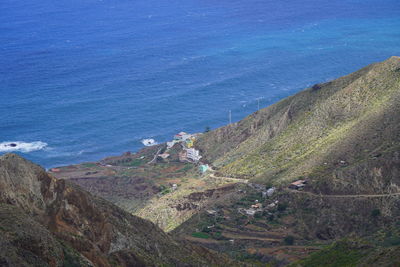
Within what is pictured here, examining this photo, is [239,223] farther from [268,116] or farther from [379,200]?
[268,116]

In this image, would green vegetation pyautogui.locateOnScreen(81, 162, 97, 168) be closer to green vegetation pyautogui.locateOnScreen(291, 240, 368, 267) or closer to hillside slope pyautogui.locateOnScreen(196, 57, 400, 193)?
hillside slope pyautogui.locateOnScreen(196, 57, 400, 193)

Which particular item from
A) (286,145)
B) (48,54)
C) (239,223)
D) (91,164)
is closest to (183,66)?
(48,54)

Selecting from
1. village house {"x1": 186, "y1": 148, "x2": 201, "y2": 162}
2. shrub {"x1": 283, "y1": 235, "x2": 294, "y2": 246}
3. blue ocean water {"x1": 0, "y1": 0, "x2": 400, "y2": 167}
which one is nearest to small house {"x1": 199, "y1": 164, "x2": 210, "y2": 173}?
village house {"x1": 186, "y1": 148, "x2": 201, "y2": 162}

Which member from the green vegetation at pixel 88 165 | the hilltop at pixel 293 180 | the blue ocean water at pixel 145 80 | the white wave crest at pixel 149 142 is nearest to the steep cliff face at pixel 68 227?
the hilltop at pixel 293 180

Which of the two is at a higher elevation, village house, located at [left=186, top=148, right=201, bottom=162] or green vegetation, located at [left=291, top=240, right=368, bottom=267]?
village house, located at [left=186, top=148, right=201, bottom=162]

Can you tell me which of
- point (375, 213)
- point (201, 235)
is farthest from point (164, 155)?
point (375, 213)

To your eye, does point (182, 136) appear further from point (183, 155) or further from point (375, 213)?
point (375, 213)
